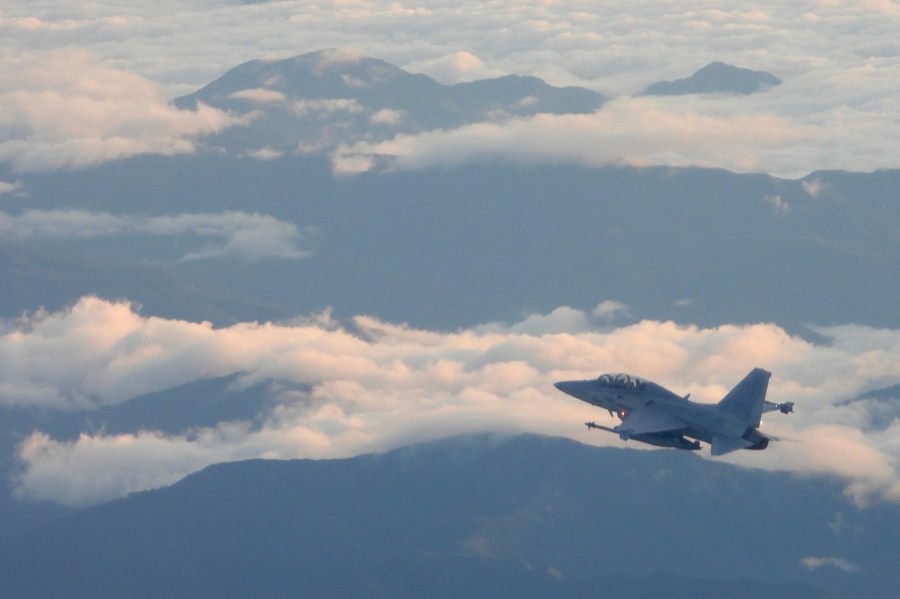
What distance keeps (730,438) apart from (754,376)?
6882 millimetres

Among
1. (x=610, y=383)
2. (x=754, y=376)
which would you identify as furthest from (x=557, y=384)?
(x=754, y=376)

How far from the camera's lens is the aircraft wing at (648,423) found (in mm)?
190625

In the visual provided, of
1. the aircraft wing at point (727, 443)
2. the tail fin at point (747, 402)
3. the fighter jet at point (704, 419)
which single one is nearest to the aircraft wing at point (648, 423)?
the fighter jet at point (704, 419)

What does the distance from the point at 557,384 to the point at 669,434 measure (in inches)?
441

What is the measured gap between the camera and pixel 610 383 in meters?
198

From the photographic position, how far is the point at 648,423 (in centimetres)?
19262

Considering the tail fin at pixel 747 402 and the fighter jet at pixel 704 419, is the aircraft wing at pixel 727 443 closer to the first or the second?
the fighter jet at pixel 704 419

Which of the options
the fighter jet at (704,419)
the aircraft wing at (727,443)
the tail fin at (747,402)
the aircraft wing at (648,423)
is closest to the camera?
Answer: the aircraft wing at (727,443)

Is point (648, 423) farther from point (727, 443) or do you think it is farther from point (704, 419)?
point (727, 443)

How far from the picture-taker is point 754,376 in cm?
19512

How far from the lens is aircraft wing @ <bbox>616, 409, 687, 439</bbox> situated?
191 metres

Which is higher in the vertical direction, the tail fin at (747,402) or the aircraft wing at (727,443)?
the tail fin at (747,402)

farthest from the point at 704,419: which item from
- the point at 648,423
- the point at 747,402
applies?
the point at 648,423

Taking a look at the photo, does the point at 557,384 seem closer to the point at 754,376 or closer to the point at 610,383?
the point at 610,383
